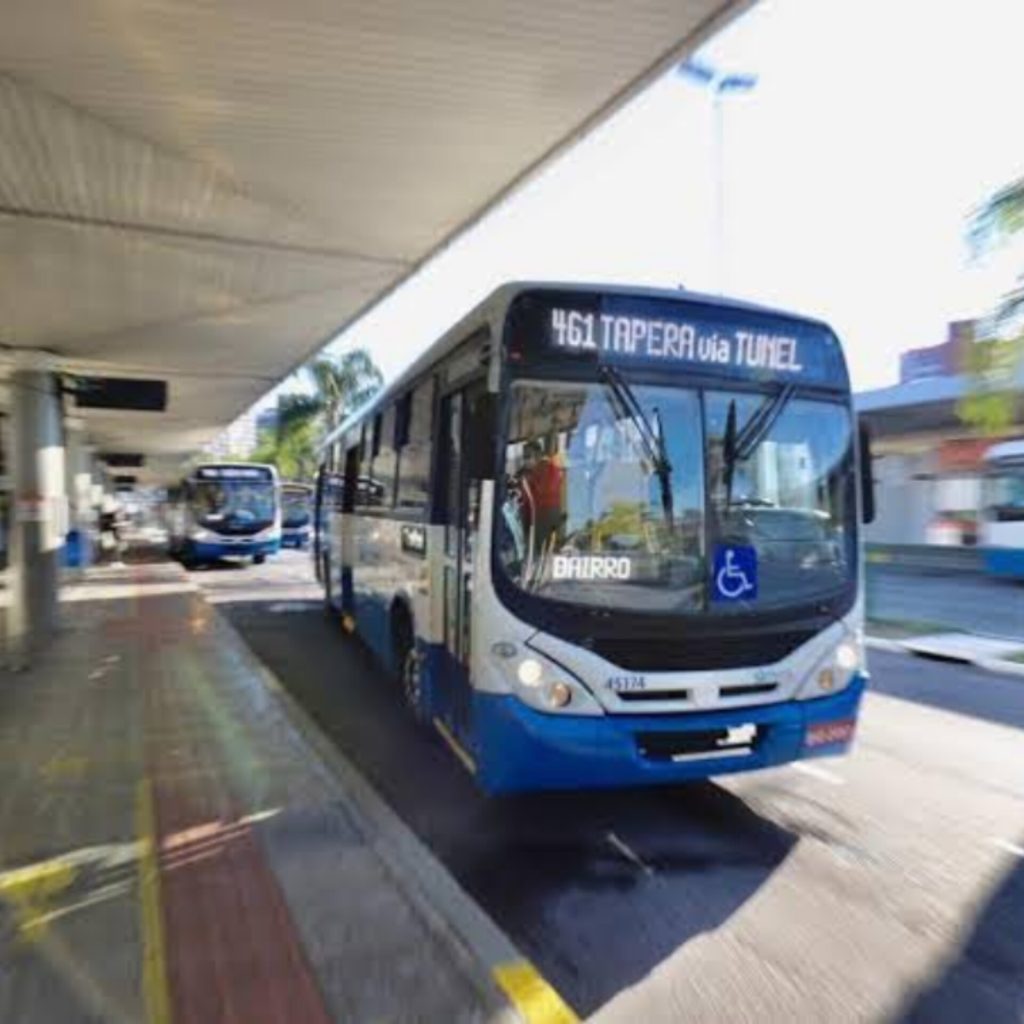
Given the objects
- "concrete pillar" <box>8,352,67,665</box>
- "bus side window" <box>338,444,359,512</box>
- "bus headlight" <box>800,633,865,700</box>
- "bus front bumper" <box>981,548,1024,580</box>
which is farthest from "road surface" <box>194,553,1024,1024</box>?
"bus front bumper" <box>981,548,1024,580</box>

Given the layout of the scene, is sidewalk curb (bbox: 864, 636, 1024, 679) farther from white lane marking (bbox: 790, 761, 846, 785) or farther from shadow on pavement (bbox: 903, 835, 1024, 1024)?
shadow on pavement (bbox: 903, 835, 1024, 1024)

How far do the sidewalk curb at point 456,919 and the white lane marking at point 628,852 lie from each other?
973mm

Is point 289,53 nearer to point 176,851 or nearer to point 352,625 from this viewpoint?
point 176,851

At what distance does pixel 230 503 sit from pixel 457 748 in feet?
72.2

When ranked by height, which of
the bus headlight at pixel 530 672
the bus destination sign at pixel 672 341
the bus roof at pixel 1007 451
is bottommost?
the bus headlight at pixel 530 672

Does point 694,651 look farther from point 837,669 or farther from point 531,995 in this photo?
point 531,995

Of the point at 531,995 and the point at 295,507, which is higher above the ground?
the point at 295,507

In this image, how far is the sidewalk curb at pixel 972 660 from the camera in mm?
10312

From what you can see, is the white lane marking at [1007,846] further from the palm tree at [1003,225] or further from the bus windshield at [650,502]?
the palm tree at [1003,225]

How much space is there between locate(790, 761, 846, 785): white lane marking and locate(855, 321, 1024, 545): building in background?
1619 cm

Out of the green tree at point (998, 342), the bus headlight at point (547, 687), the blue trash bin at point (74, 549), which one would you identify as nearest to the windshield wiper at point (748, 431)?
the bus headlight at point (547, 687)

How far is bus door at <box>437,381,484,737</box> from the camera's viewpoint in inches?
207

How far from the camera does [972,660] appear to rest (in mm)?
10961

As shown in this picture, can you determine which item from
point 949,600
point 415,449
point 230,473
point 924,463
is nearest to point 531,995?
point 415,449
